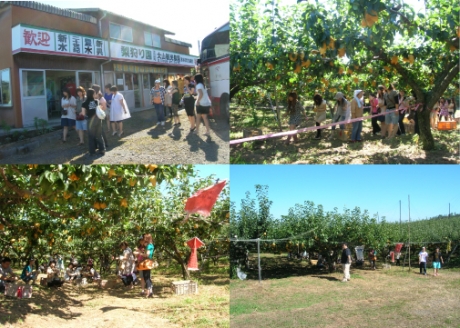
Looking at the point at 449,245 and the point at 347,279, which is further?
the point at 449,245

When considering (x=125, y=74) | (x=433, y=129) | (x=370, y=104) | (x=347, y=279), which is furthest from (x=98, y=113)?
(x=347, y=279)

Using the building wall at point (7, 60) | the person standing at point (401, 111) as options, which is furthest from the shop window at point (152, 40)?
the person standing at point (401, 111)

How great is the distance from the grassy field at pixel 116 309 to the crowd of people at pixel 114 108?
3.45 meters

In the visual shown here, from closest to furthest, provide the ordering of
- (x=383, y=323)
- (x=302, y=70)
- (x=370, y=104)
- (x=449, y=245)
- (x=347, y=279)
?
(x=302, y=70) → (x=370, y=104) → (x=383, y=323) → (x=347, y=279) → (x=449, y=245)

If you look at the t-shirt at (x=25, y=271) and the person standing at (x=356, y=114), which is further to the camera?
the t-shirt at (x=25, y=271)

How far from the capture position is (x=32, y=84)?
2.39 metres

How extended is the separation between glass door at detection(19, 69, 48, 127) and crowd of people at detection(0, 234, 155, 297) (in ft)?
11.3

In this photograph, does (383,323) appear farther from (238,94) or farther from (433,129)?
(238,94)

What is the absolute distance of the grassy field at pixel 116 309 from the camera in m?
5.40

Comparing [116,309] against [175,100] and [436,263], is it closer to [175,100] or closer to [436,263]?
[175,100]

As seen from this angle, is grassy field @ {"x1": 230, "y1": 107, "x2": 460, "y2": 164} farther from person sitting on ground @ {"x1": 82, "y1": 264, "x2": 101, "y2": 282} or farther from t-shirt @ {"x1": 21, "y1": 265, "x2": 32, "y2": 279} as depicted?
person sitting on ground @ {"x1": 82, "y1": 264, "x2": 101, "y2": 282}

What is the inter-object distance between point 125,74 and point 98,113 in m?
0.28

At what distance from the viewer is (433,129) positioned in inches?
163

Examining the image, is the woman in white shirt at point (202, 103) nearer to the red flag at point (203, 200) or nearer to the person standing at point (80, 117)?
the person standing at point (80, 117)
